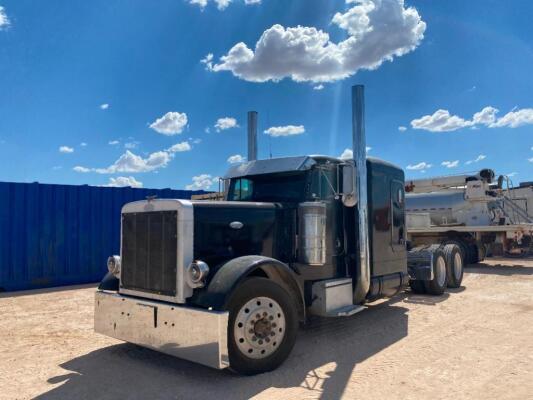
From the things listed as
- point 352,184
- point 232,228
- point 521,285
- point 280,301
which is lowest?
point 521,285

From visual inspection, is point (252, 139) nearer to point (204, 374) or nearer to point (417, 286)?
point (204, 374)

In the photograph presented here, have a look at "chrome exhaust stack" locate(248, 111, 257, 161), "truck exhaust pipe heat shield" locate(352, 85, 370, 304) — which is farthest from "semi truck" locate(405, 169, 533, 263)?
"truck exhaust pipe heat shield" locate(352, 85, 370, 304)

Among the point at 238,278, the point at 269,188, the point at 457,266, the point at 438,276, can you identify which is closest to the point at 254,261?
the point at 238,278

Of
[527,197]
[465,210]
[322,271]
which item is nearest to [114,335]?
[322,271]

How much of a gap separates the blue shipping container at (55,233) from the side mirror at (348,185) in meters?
8.81

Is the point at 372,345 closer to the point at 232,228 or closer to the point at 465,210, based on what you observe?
the point at 232,228

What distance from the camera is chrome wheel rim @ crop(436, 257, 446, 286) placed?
924 centimetres

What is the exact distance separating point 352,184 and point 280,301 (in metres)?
1.80

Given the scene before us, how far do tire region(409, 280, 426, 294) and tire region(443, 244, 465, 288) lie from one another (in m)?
1.08

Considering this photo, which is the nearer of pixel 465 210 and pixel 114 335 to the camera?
pixel 114 335

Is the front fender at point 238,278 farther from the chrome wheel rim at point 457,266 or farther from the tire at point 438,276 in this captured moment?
the chrome wheel rim at point 457,266

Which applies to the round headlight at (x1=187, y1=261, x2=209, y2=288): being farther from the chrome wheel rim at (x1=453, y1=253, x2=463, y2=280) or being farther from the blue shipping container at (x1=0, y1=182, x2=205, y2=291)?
the blue shipping container at (x1=0, y1=182, x2=205, y2=291)

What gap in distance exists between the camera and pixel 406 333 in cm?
595

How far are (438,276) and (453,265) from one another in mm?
1030
